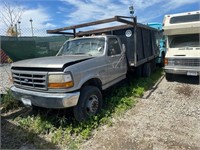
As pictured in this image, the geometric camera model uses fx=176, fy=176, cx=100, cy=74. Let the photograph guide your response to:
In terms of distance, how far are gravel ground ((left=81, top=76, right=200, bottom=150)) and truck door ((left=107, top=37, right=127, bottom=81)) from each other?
1074 millimetres

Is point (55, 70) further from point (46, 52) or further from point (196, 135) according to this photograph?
point (46, 52)

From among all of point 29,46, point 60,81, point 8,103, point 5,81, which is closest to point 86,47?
point 60,81

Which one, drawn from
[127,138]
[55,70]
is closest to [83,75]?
[55,70]

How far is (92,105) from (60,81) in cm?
111

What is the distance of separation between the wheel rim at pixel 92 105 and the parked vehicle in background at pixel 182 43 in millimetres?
4177

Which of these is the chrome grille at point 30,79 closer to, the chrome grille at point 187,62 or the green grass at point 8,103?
the green grass at point 8,103

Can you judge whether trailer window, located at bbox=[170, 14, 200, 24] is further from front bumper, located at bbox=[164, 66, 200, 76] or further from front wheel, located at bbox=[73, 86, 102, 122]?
front wheel, located at bbox=[73, 86, 102, 122]

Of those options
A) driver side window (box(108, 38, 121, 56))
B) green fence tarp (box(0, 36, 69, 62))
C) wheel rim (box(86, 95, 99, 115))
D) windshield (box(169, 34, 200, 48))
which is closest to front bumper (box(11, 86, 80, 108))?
wheel rim (box(86, 95, 99, 115))

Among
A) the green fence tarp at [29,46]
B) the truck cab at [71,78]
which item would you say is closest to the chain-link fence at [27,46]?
the green fence tarp at [29,46]

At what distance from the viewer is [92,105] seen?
412 centimetres

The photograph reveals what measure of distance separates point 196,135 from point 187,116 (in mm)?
852

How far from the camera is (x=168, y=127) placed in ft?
12.3

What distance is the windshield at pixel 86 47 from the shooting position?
15.5 feet

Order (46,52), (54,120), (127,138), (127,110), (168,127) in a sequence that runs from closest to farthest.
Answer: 1. (127,138)
2. (168,127)
3. (54,120)
4. (127,110)
5. (46,52)
